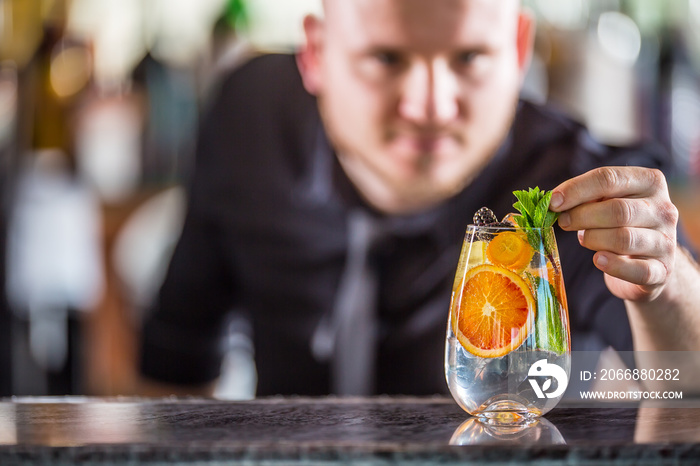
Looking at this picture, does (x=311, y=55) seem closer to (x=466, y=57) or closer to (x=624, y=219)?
(x=466, y=57)

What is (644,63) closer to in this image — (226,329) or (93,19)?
(226,329)

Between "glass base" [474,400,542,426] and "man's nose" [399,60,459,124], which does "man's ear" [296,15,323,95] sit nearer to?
"man's nose" [399,60,459,124]

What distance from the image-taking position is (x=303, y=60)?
1.46 m

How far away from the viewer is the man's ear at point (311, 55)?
1.42m

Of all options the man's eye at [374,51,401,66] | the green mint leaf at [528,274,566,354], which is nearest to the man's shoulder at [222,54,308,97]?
the man's eye at [374,51,401,66]

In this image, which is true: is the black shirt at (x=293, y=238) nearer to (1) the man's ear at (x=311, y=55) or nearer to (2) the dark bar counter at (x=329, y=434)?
(1) the man's ear at (x=311, y=55)

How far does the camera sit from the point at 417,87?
1.33 metres

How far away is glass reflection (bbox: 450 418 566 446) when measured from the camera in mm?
530

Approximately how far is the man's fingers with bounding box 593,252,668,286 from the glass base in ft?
0.44

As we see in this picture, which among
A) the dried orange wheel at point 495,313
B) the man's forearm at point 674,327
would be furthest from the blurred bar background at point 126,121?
the dried orange wheel at point 495,313

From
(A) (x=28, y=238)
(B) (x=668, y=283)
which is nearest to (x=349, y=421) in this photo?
(B) (x=668, y=283)

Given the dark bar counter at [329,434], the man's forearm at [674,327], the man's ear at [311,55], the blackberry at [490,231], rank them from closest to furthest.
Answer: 1. the dark bar counter at [329,434]
2. the blackberry at [490,231]
3. the man's forearm at [674,327]
4. the man's ear at [311,55]

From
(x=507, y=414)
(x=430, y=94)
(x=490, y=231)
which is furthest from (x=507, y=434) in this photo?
(x=430, y=94)

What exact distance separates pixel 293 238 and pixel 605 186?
0.86 m
